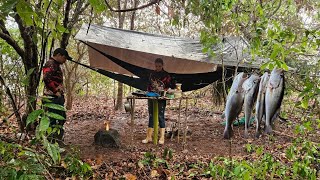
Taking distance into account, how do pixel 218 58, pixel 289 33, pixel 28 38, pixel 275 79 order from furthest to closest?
1. pixel 218 58
2. pixel 28 38
3. pixel 275 79
4. pixel 289 33

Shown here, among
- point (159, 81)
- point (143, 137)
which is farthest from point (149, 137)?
point (159, 81)

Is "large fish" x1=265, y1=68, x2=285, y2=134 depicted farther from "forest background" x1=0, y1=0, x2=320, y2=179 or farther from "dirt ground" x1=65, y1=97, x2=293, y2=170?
"dirt ground" x1=65, y1=97, x2=293, y2=170

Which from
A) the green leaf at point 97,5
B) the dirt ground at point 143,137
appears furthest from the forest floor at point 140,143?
the green leaf at point 97,5

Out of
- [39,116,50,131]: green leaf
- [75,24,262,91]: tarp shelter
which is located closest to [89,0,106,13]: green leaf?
[39,116,50,131]: green leaf

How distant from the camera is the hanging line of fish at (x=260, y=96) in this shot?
177 cm

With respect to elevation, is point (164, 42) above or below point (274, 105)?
above

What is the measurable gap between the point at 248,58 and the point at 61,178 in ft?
10.2

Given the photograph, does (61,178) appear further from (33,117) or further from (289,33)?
(289,33)

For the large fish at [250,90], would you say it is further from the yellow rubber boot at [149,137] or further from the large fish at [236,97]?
the yellow rubber boot at [149,137]

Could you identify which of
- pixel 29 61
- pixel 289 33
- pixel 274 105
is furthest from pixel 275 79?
pixel 29 61

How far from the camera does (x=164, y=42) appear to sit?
4445mm

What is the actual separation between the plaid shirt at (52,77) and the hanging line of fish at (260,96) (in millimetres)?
1810

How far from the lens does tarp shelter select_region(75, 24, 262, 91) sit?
155 inches

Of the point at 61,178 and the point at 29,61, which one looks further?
the point at 29,61
